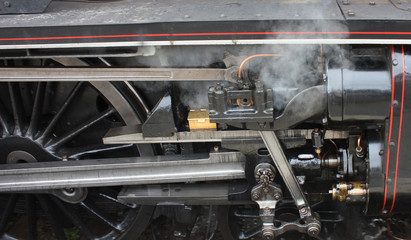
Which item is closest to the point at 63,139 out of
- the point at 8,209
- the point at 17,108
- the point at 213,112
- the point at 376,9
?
the point at 17,108

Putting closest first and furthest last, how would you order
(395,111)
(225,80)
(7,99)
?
1. (395,111)
2. (225,80)
3. (7,99)

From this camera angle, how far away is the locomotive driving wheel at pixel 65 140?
3.07m

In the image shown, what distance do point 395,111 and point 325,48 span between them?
0.45 meters

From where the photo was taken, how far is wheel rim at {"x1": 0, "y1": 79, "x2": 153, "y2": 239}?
10.1ft

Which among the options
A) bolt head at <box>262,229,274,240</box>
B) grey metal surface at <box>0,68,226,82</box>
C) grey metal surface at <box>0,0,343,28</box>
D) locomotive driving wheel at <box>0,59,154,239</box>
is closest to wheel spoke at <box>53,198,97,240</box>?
locomotive driving wheel at <box>0,59,154,239</box>

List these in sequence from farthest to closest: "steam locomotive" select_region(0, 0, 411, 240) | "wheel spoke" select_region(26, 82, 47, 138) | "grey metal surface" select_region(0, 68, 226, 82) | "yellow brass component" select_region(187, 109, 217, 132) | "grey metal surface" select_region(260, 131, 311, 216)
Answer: "wheel spoke" select_region(26, 82, 47, 138) < "yellow brass component" select_region(187, 109, 217, 132) < "grey metal surface" select_region(260, 131, 311, 216) < "grey metal surface" select_region(0, 68, 226, 82) < "steam locomotive" select_region(0, 0, 411, 240)

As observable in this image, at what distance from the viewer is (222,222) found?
3137mm

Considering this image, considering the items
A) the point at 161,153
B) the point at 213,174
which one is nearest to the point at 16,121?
the point at 161,153

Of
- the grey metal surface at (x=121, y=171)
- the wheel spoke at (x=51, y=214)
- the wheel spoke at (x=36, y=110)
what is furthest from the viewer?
the wheel spoke at (x=51, y=214)

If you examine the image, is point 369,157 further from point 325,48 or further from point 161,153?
point 161,153

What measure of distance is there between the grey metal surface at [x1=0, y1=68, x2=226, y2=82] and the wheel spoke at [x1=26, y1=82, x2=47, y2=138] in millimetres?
493

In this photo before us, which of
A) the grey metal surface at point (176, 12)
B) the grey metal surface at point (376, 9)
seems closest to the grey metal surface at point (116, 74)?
the grey metal surface at point (176, 12)

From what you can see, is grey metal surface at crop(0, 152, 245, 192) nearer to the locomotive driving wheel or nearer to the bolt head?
the locomotive driving wheel

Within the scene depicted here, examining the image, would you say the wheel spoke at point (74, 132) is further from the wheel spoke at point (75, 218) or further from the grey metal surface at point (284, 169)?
the grey metal surface at point (284, 169)
